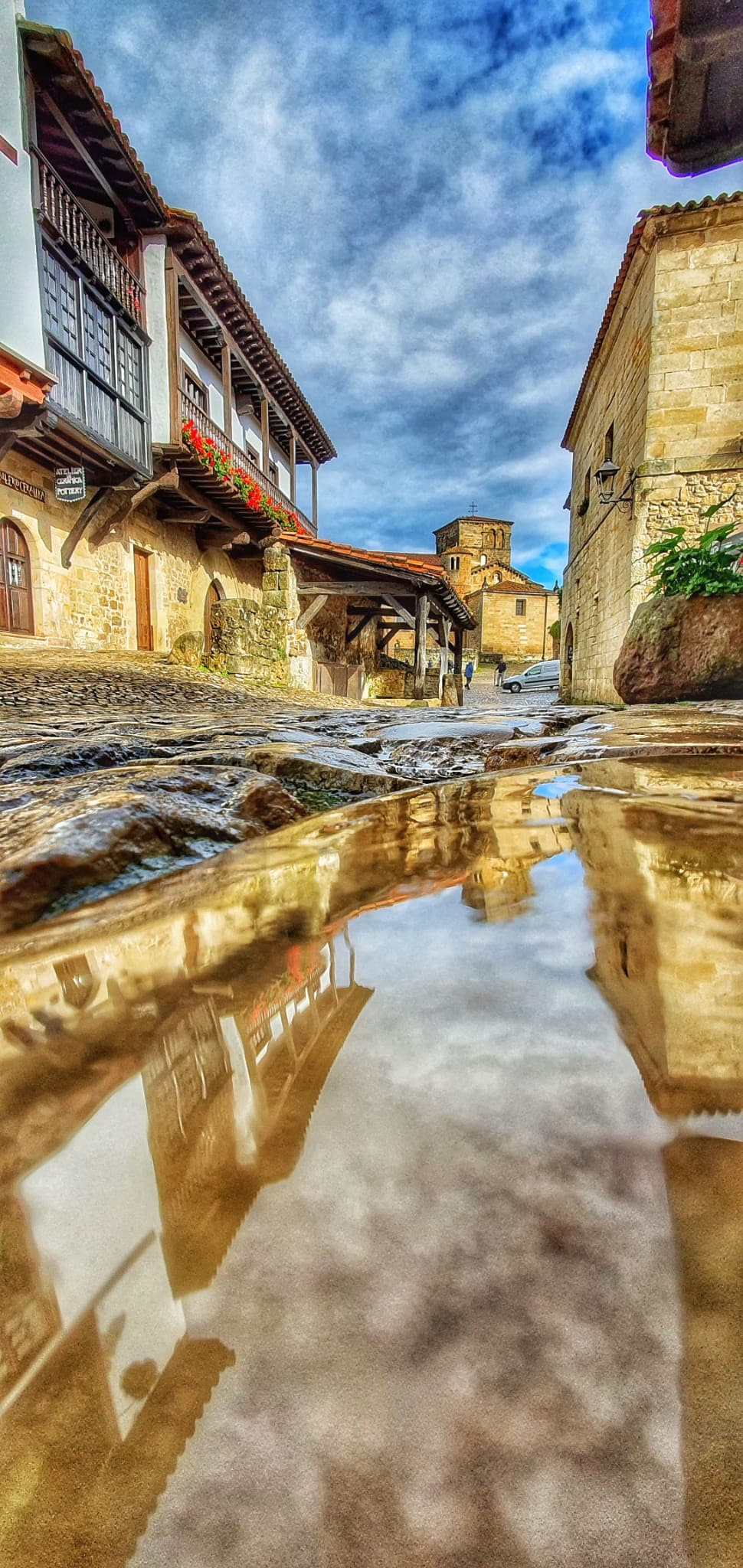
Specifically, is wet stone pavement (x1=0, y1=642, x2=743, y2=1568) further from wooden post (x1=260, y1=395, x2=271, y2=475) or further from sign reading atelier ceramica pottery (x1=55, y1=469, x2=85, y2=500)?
wooden post (x1=260, y1=395, x2=271, y2=475)

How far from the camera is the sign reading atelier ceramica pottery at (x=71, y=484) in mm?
8703

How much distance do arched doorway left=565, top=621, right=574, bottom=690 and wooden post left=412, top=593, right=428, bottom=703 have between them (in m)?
3.84

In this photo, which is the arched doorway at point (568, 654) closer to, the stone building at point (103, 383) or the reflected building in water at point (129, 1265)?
the stone building at point (103, 383)

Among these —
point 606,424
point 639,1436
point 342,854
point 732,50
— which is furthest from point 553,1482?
point 606,424

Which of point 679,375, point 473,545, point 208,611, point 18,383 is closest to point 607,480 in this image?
point 679,375

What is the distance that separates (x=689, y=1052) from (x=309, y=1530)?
56cm

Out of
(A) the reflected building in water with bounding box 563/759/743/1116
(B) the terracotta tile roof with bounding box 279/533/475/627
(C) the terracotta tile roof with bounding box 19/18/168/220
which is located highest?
(C) the terracotta tile roof with bounding box 19/18/168/220

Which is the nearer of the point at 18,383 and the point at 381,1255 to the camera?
the point at 381,1255

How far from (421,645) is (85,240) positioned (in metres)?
7.42

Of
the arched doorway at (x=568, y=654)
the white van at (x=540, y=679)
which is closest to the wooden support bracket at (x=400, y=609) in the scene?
the arched doorway at (x=568, y=654)

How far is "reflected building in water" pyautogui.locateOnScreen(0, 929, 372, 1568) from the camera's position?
1.27ft

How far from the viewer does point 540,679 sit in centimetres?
2498

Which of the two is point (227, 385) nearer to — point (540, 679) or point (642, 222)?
point (642, 222)

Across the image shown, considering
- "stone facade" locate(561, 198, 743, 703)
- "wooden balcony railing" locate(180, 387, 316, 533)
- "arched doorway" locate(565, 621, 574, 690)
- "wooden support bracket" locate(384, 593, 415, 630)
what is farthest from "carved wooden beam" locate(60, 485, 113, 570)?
"arched doorway" locate(565, 621, 574, 690)
